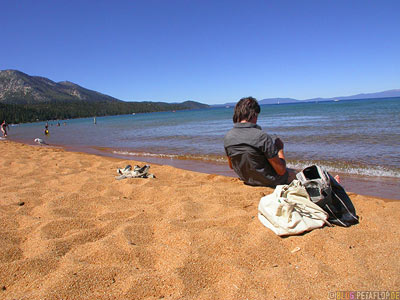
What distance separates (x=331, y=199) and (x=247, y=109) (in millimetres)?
1656

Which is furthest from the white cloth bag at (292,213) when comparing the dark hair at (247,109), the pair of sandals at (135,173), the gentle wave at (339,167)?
the gentle wave at (339,167)

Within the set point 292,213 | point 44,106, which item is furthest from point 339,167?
point 44,106

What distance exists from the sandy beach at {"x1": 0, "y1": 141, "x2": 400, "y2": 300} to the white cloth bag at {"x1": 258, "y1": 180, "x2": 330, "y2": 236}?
95 millimetres

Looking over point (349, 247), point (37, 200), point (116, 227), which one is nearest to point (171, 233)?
point (116, 227)

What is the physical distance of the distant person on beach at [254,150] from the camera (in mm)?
3574

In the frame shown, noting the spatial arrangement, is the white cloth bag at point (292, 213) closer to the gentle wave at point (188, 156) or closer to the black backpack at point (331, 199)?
the black backpack at point (331, 199)

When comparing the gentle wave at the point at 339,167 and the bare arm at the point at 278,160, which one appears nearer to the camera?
the bare arm at the point at 278,160

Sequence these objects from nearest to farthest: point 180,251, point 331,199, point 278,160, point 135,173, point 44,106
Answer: point 180,251 → point 331,199 → point 278,160 → point 135,173 → point 44,106

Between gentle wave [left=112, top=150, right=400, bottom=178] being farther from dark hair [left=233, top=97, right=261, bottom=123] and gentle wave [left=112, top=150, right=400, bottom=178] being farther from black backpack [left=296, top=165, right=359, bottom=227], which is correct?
black backpack [left=296, top=165, right=359, bottom=227]

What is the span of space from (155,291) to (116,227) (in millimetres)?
1240

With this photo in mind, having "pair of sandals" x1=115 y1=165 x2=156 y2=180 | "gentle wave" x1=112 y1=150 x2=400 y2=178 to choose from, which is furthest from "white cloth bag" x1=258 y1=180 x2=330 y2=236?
"gentle wave" x1=112 y1=150 x2=400 y2=178

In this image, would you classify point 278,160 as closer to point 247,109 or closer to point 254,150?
point 254,150

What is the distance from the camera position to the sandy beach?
6.00ft

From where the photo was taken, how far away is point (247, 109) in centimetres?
382
